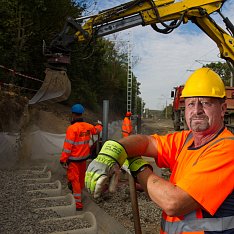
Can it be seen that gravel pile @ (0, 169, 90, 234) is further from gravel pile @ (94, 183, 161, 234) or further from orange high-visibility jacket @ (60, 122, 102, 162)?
gravel pile @ (94, 183, 161, 234)

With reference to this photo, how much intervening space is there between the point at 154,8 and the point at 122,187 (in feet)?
14.5

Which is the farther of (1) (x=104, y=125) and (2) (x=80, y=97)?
(2) (x=80, y=97)

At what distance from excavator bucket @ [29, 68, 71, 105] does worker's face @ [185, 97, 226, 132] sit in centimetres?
665

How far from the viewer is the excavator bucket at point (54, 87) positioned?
329 inches

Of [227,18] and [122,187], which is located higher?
[227,18]

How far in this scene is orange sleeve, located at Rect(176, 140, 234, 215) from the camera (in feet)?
5.50

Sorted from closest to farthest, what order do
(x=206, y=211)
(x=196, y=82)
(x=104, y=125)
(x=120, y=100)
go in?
(x=206, y=211), (x=196, y=82), (x=104, y=125), (x=120, y=100)

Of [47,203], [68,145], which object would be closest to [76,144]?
[68,145]

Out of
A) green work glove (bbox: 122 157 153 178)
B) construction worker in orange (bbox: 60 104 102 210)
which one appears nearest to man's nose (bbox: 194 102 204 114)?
green work glove (bbox: 122 157 153 178)

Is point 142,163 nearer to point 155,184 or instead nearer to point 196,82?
point 155,184

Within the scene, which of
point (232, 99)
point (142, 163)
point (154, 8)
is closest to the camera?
point (142, 163)

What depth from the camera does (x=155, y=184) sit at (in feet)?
5.90

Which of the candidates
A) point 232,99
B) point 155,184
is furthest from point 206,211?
point 232,99

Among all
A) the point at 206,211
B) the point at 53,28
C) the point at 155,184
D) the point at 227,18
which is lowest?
the point at 206,211
